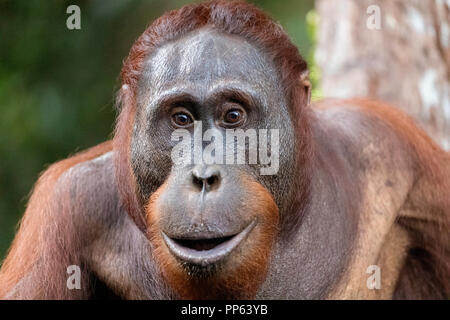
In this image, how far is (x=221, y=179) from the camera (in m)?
3.65

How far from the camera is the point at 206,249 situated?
368 cm

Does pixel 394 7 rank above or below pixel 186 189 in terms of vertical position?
above

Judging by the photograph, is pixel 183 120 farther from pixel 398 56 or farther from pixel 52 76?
pixel 52 76

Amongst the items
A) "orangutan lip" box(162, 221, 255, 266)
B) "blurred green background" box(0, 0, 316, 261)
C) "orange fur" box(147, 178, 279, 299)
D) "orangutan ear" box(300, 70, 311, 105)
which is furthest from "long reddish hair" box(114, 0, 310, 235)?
"blurred green background" box(0, 0, 316, 261)

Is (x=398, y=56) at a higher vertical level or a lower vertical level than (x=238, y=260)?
higher

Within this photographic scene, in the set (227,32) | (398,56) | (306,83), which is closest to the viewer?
(227,32)

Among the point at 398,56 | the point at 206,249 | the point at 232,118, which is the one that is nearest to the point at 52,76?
the point at 398,56

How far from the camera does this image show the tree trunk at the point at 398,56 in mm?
6117

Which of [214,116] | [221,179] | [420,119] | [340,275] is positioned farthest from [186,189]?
[420,119]

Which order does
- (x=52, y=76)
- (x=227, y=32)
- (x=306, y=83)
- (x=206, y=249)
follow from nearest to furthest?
1. (x=206, y=249)
2. (x=227, y=32)
3. (x=306, y=83)
4. (x=52, y=76)

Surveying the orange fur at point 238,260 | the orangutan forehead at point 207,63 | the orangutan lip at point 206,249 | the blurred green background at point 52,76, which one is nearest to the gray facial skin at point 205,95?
the orangutan forehead at point 207,63

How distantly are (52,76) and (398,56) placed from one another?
4269 millimetres

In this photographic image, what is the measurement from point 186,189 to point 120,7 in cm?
586
